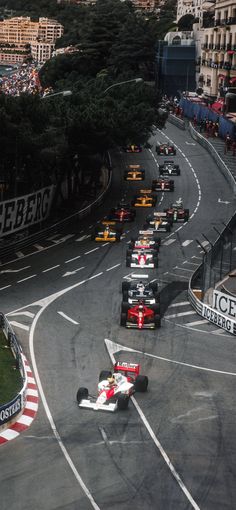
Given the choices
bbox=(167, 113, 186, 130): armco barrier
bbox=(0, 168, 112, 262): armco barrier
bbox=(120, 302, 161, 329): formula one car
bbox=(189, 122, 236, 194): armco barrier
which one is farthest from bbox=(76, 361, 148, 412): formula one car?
bbox=(167, 113, 186, 130): armco barrier

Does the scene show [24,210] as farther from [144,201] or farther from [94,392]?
[94,392]

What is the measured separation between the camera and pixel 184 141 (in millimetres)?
108250

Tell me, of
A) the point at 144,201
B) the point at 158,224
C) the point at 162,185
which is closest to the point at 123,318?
the point at 158,224

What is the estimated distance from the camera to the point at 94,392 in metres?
34.3

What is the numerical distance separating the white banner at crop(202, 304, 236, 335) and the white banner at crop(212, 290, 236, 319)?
17.8 inches

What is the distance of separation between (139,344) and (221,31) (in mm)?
86999

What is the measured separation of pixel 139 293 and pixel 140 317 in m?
3.02

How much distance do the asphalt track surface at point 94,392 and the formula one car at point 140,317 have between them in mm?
453

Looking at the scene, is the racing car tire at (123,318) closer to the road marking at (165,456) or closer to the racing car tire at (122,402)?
the road marking at (165,456)

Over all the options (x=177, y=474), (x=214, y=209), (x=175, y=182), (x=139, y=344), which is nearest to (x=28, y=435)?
(x=177, y=474)

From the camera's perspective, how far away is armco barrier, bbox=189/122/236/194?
8236 centimetres

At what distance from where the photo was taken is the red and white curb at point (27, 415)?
2995 cm

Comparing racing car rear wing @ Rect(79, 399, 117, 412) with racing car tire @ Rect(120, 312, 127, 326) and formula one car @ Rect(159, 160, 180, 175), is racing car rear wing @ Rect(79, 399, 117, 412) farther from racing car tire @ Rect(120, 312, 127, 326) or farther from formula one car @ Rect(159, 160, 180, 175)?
formula one car @ Rect(159, 160, 180, 175)

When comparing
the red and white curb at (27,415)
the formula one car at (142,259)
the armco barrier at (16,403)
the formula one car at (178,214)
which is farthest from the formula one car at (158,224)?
the red and white curb at (27,415)
